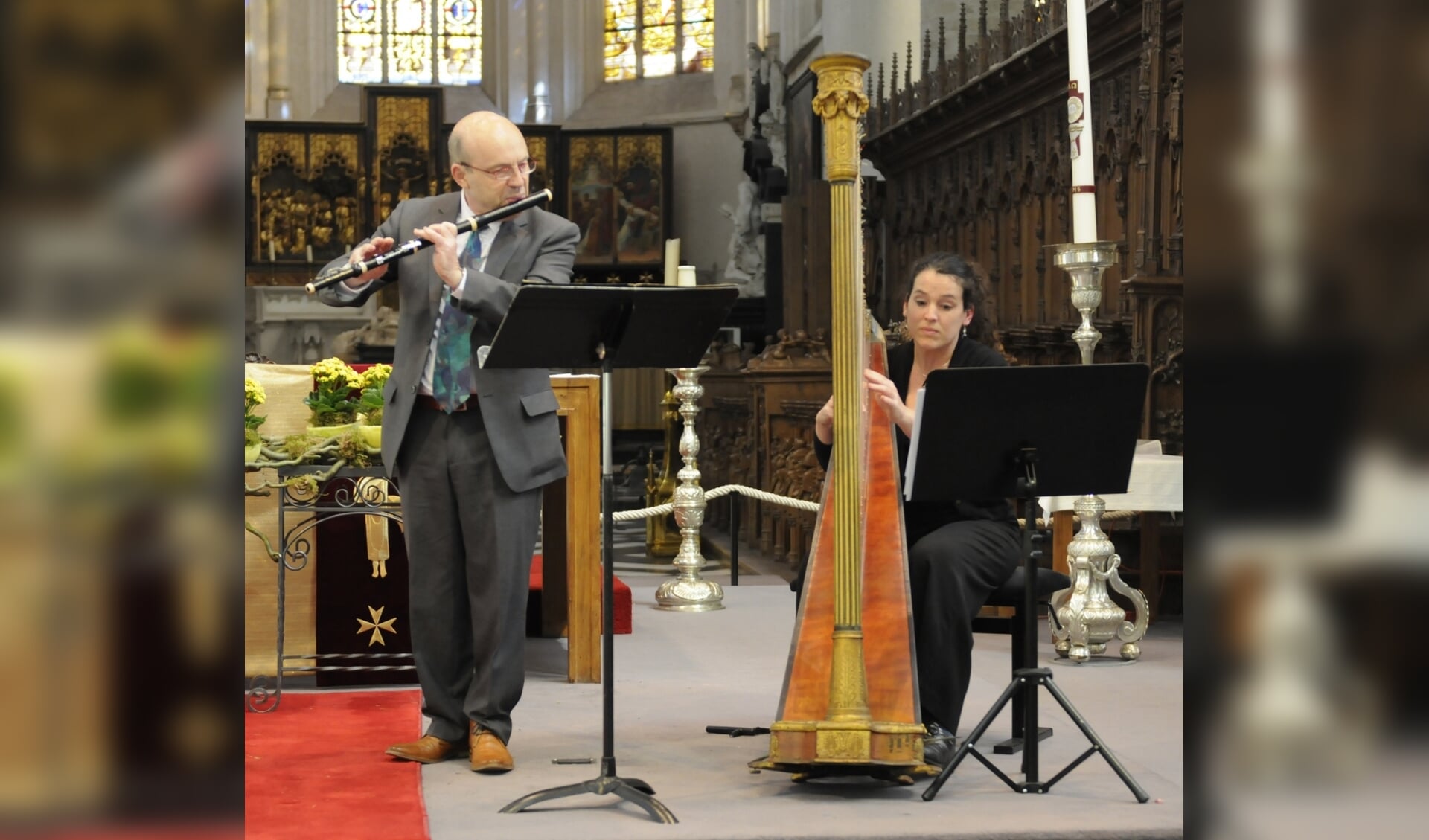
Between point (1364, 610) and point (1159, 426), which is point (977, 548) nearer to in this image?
point (1159, 426)

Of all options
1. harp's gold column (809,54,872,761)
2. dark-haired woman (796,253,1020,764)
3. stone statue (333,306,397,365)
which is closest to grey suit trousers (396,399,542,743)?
dark-haired woman (796,253,1020,764)

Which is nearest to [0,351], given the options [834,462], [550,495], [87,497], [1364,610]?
[87,497]

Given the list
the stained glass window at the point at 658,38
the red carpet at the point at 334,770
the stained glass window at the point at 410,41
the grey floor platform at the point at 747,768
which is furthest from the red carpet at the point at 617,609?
the stained glass window at the point at 410,41

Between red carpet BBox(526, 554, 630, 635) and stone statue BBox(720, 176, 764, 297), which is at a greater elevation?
stone statue BBox(720, 176, 764, 297)

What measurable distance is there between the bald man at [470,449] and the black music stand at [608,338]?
1.55ft

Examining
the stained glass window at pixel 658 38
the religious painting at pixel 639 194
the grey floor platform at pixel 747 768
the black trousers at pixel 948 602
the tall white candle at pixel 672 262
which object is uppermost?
the stained glass window at pixel 658 38

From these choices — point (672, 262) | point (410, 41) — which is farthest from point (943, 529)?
point (410, 41)

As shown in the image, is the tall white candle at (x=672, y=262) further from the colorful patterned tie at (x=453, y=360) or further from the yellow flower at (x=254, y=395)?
the colorful patterned tie at (x=453, y=360)

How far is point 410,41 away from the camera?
20953 mm

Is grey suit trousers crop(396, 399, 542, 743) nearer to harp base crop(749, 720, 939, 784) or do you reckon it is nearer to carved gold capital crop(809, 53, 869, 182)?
harp base crop(749, 720, 939, 784)

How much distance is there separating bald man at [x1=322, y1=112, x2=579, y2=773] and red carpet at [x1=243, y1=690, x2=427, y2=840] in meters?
0.20

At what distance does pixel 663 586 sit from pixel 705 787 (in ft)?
10.8

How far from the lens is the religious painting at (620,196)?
1727 centimetres

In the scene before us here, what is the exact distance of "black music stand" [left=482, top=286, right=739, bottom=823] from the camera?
3207 mm
